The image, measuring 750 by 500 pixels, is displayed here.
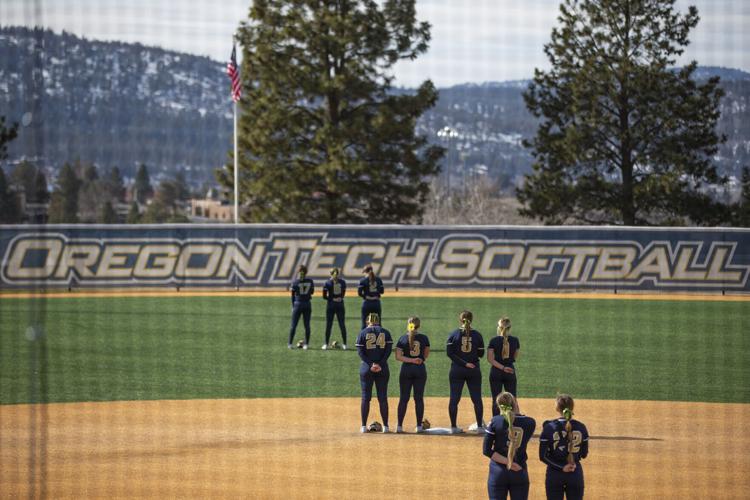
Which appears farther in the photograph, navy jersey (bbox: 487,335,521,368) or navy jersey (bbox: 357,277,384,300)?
navy jersey (bbox: 357,277,384,300)

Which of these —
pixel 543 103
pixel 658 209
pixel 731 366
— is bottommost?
pixel 731 366

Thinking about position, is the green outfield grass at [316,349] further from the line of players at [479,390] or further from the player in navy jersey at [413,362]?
the player in navy jersey at [413,362]

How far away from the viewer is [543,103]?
162 ft

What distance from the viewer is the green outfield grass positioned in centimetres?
2008

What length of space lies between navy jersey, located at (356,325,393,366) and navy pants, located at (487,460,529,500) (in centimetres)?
513

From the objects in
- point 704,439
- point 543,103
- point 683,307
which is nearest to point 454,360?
point 704,439

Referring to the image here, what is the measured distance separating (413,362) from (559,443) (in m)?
5.42

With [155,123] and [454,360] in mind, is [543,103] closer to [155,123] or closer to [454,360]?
[454,360]

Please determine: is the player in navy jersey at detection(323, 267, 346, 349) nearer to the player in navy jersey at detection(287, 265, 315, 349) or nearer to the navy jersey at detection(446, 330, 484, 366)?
the player in navy jersey at detection(287, 265, 315, 349)

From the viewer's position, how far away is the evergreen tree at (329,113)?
49.8 meters

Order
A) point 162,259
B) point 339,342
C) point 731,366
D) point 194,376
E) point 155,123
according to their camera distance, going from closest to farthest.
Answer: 1. point 194,376
2. point 731,366
3. point 339,342
4. point 162,259
5. point 155,123

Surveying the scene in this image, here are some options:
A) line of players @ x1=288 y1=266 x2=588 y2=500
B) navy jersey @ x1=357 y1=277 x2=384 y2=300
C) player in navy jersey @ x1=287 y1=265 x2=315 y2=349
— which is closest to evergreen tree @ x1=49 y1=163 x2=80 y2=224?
player in navy jersey @ x1=287 y1=265 x2=315 y2=349

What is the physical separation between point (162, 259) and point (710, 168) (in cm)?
2520

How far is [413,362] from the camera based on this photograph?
15203 millimetres
